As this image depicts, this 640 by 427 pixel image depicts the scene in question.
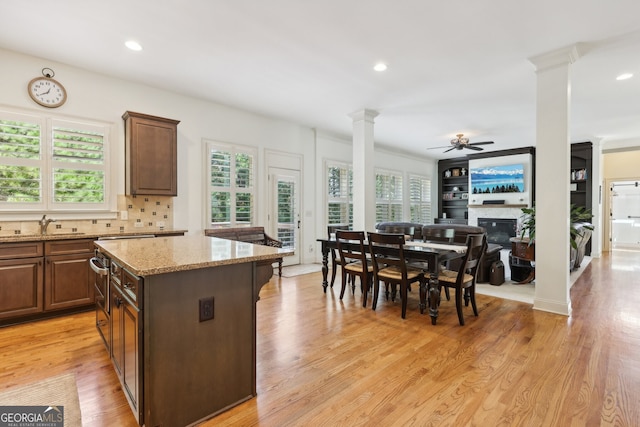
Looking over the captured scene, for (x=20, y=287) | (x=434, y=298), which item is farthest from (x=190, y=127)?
(x=434, y=298)

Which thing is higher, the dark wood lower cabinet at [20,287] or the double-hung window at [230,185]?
the double-hung window at [230,185]

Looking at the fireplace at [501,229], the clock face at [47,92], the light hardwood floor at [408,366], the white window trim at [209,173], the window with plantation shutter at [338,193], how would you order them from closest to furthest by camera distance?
the light hardwood floor at [408,366] → the clock face at [47,92] → the white window trim at [209,173] → the window with plantation shutter at [338,193] → the fireplace at [501,229]

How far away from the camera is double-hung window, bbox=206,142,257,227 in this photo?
524cm

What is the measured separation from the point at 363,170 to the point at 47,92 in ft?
14.5

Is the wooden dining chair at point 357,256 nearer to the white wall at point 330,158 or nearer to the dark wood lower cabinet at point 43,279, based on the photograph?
the white wall at point 330,158

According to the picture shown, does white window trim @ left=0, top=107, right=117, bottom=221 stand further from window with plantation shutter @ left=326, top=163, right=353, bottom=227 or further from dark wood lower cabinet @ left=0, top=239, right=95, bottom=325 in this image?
window with plantation shutter @ left=326, top=163, right=353, bottom=227

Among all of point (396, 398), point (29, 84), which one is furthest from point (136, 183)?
point (396, 398)

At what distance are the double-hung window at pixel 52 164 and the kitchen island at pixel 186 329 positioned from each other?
2.58 m

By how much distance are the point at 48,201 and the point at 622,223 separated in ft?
43.0

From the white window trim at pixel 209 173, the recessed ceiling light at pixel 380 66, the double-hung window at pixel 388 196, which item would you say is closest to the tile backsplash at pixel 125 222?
the white window trim at pixel 209 173

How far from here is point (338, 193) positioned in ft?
24.6

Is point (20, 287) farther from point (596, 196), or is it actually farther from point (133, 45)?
point (596, 196)

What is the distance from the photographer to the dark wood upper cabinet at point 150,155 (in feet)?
13.6

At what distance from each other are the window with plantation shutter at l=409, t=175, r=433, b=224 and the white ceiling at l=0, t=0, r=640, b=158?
4.61 meters
